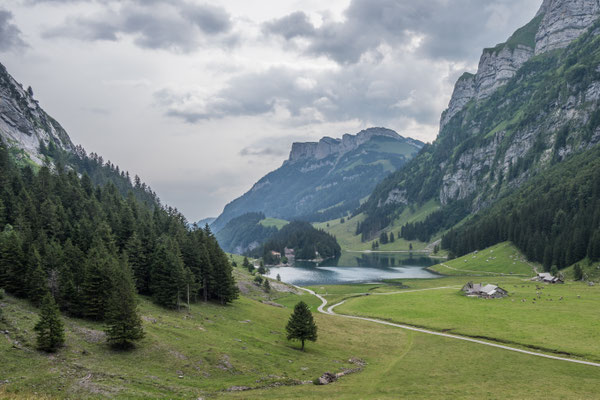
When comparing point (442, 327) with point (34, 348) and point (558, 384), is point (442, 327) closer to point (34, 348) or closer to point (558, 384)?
point (558, 384)

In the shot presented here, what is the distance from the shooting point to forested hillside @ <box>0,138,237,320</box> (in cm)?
5247

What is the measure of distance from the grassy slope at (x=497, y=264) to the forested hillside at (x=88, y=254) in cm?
13670

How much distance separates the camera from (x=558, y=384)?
144 ft

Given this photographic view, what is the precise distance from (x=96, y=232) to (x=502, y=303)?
9856 cm

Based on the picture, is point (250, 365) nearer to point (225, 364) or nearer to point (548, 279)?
point (225, 364)

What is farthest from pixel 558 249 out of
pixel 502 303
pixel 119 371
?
pixel 119 371

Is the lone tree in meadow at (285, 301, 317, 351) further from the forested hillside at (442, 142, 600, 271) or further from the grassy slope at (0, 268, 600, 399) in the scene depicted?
the forested hillside at (442, 142, 600, 271)

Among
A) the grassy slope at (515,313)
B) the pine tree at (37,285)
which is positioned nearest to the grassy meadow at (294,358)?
the grassy slope at (515,313)

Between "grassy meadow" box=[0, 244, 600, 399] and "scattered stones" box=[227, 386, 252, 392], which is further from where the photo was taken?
"scattered stones" box=[227, 386, 252, 392]

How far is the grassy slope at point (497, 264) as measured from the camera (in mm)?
167012

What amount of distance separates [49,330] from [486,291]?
105 m

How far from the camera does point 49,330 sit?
3969cm

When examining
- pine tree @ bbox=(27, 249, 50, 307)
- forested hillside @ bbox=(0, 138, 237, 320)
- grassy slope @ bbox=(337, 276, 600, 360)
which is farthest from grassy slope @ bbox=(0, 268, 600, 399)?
forested hillside @ bbox=(0, 138, 237, 320)

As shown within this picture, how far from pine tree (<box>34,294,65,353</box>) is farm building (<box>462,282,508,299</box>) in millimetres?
101996
